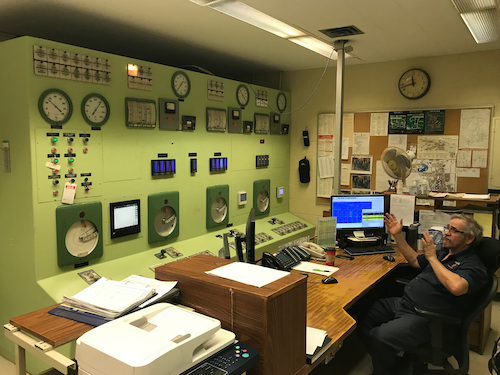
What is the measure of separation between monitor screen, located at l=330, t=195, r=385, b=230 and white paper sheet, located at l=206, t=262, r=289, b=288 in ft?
6.52

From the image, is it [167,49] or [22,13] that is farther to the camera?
[167,49]

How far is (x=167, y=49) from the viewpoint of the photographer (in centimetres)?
450

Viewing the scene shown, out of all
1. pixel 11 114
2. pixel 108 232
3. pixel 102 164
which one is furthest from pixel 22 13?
pixel 108 232

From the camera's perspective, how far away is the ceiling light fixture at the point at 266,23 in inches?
116

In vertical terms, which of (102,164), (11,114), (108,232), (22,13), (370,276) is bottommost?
(370,276)


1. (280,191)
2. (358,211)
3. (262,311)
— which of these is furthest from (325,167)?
(262,311)

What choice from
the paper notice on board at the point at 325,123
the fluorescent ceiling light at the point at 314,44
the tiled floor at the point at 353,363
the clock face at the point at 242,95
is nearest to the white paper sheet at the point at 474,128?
the paper notice on board at the point at 325,123

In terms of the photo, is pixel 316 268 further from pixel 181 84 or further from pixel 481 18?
pixel 481 18

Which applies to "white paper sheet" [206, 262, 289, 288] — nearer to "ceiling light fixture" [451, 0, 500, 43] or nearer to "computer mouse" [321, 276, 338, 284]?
"computer mouse" [321, 276, 338, 284]

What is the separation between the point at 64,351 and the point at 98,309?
1711 mm

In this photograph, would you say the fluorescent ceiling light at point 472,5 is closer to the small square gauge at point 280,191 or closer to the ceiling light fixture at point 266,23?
the ceiling light fixture at point 266,23

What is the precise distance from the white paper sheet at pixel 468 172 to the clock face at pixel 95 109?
3986mm

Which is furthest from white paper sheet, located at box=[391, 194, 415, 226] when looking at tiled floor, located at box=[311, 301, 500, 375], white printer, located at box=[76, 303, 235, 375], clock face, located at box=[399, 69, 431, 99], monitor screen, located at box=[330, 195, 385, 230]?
white printer, located at box=[76, 303, 235, 375]

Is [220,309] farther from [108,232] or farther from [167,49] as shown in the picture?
[167,49]
